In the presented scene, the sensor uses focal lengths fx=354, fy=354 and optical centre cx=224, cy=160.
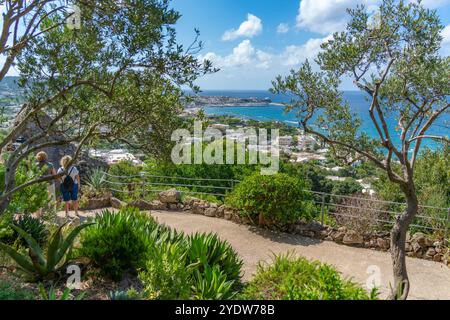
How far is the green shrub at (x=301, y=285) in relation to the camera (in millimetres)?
3164

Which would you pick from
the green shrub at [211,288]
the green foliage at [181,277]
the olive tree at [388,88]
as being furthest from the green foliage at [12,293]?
the olive tree at [388,88]

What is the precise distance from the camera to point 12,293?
3.71 metres

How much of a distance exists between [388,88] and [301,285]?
3.65 metres

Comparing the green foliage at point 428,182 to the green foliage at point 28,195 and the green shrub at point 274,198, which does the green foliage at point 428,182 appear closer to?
the green shrub at point 274,198

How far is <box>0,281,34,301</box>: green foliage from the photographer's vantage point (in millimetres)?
3629

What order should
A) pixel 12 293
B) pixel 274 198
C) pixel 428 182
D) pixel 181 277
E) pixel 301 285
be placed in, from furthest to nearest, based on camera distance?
pixel 428 182 → pixel 274 198 → pixel 301 285 → pixel 12 293 → pixel 181 277

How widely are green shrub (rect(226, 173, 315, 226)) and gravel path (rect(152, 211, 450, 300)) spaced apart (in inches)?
18.5

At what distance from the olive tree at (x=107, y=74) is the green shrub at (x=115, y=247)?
3.43 feet

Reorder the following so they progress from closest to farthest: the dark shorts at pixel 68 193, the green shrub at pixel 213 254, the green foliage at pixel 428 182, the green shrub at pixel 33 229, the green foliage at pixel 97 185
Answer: the green shrub at pixel 213 254, the green shrub at pixel 33 229, the dark shorts at pixel 68 193, the green foliage at pixel 428 182, the green foliage at pixel 97 185

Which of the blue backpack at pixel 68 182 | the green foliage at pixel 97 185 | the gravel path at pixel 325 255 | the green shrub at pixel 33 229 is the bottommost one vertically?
the gravel path at pixel 325 255

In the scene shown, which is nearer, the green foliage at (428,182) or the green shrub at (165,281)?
the green shrub at (165,281)

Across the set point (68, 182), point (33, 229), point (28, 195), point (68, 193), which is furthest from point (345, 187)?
point (33, 229)

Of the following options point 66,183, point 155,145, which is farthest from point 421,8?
point 66,183

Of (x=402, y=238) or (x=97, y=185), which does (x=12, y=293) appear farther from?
(x=97, y=185)
